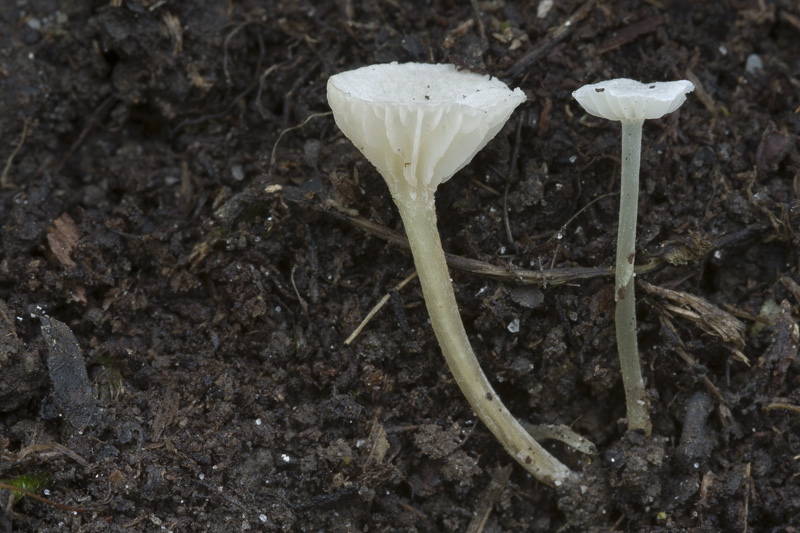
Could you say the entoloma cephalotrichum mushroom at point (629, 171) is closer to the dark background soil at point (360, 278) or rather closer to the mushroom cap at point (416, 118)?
the dark background soil at point (360, 278)

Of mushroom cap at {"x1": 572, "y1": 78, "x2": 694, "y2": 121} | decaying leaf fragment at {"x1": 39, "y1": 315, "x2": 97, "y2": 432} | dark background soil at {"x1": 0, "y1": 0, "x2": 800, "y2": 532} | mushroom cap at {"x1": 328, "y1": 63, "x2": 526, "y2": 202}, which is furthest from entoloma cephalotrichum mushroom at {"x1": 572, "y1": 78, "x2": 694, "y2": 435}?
decaying leaf fragment at {"x1": 39, "y1": 315, "x2": 97, "y2": 432}

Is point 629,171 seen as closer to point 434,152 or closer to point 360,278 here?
point 434,152

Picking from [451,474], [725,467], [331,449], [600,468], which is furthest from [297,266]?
[725,467]

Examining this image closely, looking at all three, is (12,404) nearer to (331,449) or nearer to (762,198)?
(331,449)

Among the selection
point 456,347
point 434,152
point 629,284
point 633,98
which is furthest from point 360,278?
point 633,98

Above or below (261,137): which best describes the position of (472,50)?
above

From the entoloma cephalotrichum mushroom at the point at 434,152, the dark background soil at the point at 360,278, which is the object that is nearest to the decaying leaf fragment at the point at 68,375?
the dark background soil at the point at 360,278

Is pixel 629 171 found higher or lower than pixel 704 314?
higher
